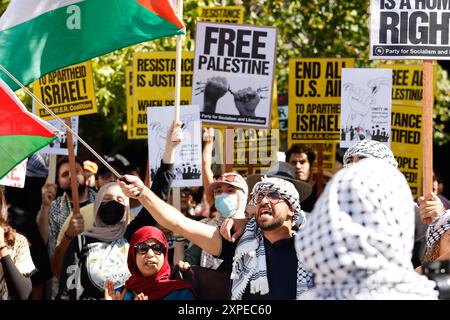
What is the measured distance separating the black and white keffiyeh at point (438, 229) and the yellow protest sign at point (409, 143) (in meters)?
4.01

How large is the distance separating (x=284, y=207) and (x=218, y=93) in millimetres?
3629

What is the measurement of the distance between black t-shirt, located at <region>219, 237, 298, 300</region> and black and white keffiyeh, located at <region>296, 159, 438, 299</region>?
238cm

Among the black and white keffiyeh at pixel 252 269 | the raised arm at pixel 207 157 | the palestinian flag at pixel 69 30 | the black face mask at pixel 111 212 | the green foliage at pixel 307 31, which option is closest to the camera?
the black and white keffiyeh at pixel 252 269

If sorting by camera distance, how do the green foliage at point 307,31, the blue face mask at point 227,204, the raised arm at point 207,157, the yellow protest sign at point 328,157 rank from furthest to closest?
the green foliage at point 307,31 → the yellow protest sign at point 328,157 → the raised arm at point 207,157 → the blue face mask at point 227,204

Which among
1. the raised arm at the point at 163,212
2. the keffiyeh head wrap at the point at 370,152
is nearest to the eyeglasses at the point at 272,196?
the raised arm at the point at 163,212

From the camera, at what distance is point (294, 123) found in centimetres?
Answer: 996

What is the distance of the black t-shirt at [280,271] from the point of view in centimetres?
512

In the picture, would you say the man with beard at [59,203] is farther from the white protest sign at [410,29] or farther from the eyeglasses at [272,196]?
the eyeglasses at [272,196]

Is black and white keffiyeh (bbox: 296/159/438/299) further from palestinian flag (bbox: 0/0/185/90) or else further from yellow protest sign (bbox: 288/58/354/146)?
yellow protest sign (bbox: 288/58/354/146)

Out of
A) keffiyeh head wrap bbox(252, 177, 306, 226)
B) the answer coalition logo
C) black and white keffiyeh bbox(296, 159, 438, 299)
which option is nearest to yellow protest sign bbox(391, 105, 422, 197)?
the answer coalition logo

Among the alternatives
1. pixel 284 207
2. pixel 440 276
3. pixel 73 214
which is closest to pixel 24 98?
pixel 73 214

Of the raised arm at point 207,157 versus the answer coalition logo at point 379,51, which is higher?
the answer coalition logo at point 379,51

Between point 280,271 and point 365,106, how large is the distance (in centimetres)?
359
